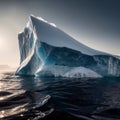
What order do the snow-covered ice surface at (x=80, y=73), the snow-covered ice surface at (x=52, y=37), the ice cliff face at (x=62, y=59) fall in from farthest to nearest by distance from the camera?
the snow-covered ice surface at (x=52, y=37) < the ice cliff face at (x=62, y=59) < the snow-covered ice surface at (x=80, y=73)

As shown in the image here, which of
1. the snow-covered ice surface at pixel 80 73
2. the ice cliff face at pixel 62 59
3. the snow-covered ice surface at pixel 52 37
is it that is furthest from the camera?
the snow-covered ice surface at pixel 52 37

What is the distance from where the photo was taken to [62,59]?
1185 inches

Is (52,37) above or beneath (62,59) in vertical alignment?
above

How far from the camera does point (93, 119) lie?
5.73 metres

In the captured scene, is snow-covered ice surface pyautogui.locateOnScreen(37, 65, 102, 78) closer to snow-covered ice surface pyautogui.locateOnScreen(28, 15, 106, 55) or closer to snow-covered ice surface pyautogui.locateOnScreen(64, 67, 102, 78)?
snow-covered ice surface pyautogui.locateOnScreen(64, 67, 102, 78)

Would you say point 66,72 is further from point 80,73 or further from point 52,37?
point 52,37

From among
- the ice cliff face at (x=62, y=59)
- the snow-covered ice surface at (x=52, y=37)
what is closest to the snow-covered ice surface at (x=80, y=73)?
the ice cliff face at (x=62, y=59)

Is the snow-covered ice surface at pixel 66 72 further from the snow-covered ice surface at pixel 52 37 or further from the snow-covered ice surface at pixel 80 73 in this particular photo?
the snow-covered ice surface at pixel 52 37

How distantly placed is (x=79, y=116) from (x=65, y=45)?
24.0m

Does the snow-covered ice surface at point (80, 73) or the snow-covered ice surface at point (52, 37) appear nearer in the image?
the snow-covered ice surface at point (80, 73)

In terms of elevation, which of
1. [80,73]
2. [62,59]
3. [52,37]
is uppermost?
[52,37]

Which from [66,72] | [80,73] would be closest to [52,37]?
[66,72]

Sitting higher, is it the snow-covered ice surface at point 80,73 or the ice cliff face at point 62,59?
the ice cliff face at point 62,59

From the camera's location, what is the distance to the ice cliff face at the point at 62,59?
2953cm
